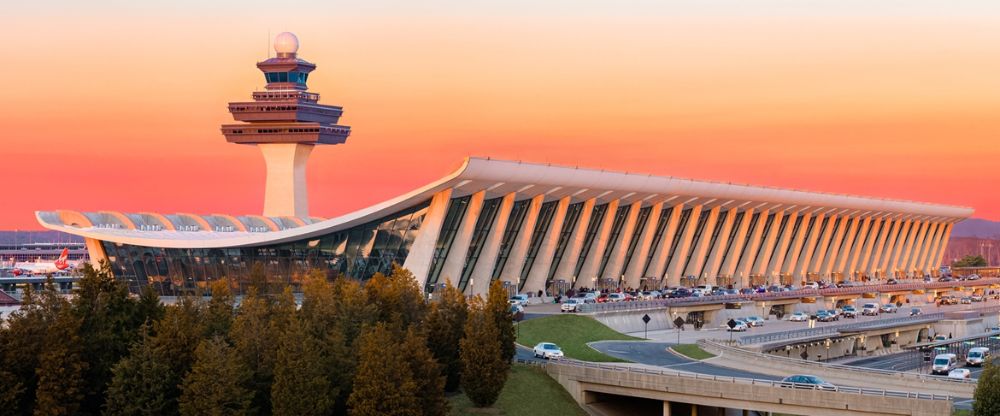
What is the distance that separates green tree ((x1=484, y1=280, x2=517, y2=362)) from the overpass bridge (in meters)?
2.04

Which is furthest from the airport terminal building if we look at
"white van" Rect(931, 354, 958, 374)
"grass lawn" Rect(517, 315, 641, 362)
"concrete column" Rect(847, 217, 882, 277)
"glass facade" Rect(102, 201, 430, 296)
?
"white van" Rect(931, 354, 958, 374)

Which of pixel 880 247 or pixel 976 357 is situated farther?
pixel 880 247

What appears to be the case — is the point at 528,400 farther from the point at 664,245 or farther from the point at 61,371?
the point at 664,245

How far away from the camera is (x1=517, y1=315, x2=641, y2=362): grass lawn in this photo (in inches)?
2864

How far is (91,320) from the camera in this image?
5412 cm

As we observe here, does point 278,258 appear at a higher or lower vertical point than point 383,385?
higher

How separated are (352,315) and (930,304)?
319 feet

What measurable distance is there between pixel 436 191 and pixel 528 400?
35880 mm

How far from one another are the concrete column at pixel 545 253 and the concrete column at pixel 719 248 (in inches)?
1200

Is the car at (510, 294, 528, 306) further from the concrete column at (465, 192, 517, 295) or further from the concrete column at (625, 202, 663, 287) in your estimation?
the concrete column at (625, 202, 663, 287)

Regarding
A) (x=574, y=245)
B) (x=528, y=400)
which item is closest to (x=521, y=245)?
(x=574, y=245)

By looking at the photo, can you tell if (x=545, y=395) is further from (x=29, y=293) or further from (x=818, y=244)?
(x=818, y=244)

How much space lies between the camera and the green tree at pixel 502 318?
62.0 m

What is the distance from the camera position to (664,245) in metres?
125
